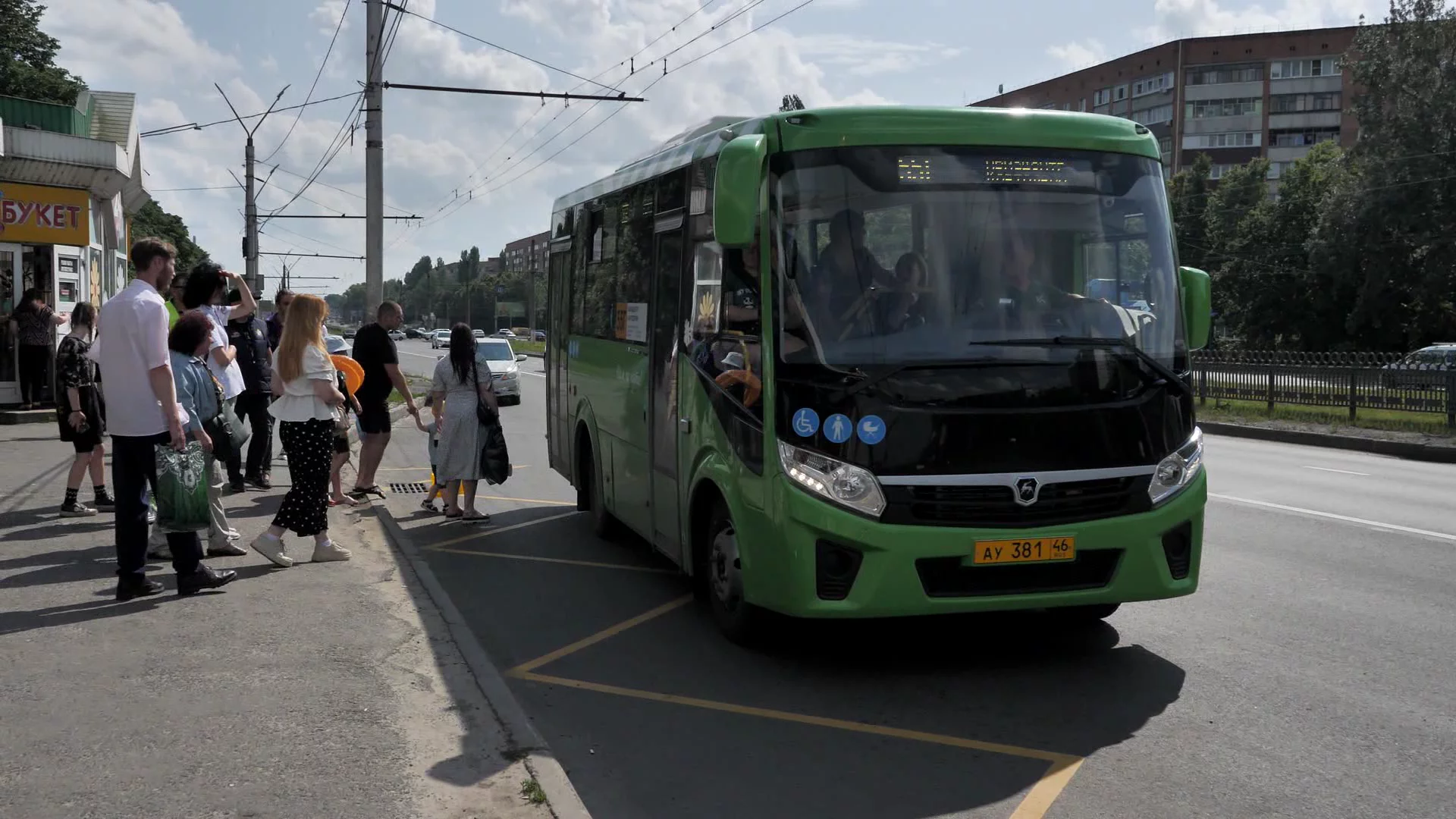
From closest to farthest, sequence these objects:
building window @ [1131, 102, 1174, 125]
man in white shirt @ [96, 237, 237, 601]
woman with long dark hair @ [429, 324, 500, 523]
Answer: man in white shirt @ [96, 237, 237, 601] < woman with long dark hair @ [429, 324, 500, 523] < building window @ [1131, 102, 1174, 125]

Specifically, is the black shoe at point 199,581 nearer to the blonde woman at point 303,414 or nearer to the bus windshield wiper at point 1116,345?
the blonde woman at point 303,414

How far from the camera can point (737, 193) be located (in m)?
6.13

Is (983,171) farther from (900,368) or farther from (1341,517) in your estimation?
(1341,517)

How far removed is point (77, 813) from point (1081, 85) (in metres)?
105

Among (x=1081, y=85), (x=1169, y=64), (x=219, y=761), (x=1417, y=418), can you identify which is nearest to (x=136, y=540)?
(x=219, y=761)

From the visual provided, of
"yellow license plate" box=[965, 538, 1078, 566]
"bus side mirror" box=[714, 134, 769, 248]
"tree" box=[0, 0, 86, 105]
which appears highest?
"tree" box=[0, 0, 86, 105]

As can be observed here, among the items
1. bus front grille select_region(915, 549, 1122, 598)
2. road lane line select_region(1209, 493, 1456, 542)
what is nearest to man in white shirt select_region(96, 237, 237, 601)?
bus front grille select_region(915, 549, 1122, 598)

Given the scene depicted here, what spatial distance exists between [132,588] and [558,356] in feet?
17.0

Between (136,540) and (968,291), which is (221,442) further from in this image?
(968,291)

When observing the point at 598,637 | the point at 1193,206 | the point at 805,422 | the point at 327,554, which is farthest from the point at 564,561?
the point at 1193,206

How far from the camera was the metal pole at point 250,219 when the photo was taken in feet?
116

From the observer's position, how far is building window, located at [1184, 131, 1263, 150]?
92713mm

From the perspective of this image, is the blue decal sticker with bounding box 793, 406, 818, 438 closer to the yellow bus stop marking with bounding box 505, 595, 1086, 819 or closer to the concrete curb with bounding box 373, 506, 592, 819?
the yellow bus stop marking with bounding box 505, 595, 1086, 819

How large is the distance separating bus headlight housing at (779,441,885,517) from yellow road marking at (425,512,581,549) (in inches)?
196
